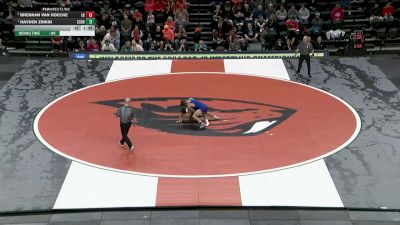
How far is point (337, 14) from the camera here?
25875 millimetres

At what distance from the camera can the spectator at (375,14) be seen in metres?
26.0

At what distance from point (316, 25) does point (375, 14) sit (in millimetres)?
2735

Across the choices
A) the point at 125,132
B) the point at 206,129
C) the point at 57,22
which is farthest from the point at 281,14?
the point at 125,132

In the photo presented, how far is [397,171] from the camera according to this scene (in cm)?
1469

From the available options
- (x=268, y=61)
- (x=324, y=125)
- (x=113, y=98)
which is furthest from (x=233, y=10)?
(x=324, y=125)

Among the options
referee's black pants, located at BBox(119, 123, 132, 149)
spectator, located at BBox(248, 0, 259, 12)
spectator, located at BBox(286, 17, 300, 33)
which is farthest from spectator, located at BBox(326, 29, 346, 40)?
referee's black pants, located at BBox(119, 123, 132, 149)

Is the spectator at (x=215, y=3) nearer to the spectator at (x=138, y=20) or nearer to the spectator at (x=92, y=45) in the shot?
the spectator at (x=138, y=20)

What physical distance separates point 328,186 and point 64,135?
6918 millimetres

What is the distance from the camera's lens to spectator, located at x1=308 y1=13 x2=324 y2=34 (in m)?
25.5

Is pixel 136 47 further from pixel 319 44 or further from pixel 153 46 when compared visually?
pixel 319 44

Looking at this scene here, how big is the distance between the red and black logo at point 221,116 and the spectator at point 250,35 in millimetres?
6218

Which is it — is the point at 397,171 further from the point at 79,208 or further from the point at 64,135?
the point at 64,135

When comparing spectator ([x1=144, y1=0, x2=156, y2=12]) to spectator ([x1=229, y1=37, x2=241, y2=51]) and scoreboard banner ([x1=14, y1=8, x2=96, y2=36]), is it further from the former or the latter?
spectator ([x1=229, y1=37, x2=241, y2=51])

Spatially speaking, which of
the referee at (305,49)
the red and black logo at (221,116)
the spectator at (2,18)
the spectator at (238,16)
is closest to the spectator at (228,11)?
the spectator at (238,16)
